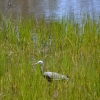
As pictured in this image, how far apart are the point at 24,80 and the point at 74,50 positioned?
4.14ft

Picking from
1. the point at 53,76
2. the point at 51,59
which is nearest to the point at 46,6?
the point at 51,59

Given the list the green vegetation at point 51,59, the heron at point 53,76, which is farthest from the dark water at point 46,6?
the heron at point 53,76

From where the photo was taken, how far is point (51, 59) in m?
4.26

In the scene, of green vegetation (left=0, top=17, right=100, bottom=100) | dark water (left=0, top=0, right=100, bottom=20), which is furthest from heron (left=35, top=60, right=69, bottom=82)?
dark water (left=0, top=0, right=100, bottom=20)

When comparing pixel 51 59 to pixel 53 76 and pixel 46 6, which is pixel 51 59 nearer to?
pixel 53 76

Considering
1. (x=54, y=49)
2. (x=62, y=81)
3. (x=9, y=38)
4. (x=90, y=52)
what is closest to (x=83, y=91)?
(x=62, y=81)

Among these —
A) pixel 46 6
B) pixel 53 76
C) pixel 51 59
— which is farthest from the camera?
pixel 46 6

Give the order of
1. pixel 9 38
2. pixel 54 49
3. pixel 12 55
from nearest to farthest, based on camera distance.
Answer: pixel 12 55 < pixel 54 49 < pixel 9 38

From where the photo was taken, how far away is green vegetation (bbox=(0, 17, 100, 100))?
3.39 metres

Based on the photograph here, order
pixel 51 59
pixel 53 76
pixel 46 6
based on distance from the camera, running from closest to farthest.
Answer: pixel 53 76 < pixel 51 59 < pixel 46 6

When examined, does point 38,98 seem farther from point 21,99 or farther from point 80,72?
point 80,72

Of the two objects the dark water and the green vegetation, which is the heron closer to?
the green vegetation

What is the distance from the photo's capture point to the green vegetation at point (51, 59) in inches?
134

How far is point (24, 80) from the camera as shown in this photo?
140 inches
